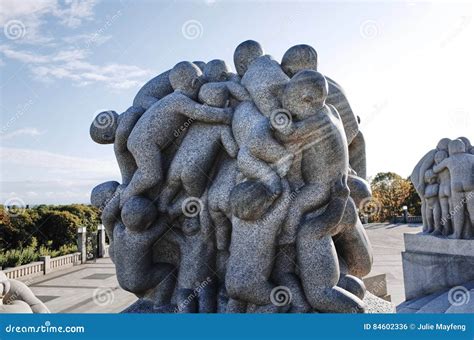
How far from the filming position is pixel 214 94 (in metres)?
3.90

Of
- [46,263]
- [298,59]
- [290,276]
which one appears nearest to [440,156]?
[298,59]

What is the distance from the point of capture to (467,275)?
666cm

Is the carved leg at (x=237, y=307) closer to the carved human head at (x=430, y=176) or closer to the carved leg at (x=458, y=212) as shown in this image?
the carved leg at (x=458, y=212)

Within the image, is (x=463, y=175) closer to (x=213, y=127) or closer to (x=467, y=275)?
(x=467, y=275)

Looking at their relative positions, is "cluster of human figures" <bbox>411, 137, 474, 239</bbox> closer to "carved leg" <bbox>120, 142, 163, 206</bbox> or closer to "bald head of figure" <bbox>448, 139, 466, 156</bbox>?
"bald head of figure" <bbox>448, 139, 466, 156</bbox>

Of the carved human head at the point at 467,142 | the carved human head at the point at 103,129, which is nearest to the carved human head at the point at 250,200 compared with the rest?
the carved human head at the point at 103,129

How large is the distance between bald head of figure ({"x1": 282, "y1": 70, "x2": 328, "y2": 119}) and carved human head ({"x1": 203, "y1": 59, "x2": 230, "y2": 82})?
94 cm

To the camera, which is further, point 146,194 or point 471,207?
point 471,207

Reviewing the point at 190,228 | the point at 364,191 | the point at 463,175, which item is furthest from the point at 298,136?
the point at 463,175

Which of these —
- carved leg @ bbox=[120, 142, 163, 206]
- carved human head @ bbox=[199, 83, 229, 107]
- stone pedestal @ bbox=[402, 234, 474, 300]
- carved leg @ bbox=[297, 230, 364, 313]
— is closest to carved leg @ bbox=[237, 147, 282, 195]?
carved leg @ bbox=[297, 230, 364, 313]

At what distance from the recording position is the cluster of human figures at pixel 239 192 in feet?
11.1

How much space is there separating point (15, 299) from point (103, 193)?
1.73m

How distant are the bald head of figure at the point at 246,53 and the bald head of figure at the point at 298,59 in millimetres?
401

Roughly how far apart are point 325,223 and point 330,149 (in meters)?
0.66
